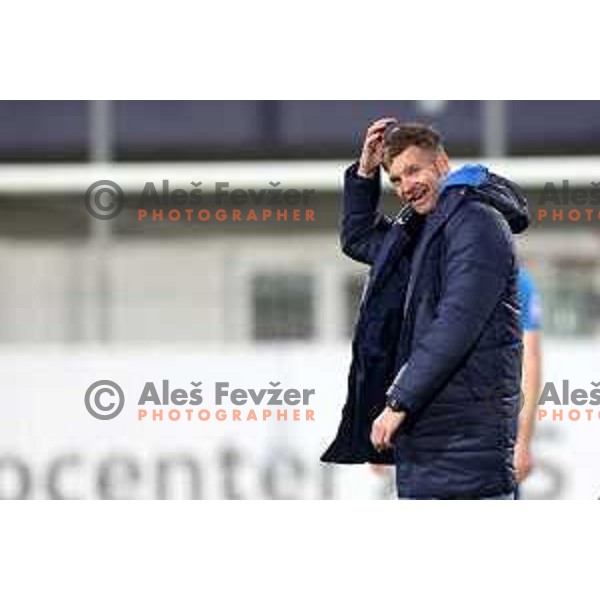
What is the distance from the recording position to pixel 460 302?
4.05m

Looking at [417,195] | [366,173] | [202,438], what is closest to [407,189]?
[417,195]

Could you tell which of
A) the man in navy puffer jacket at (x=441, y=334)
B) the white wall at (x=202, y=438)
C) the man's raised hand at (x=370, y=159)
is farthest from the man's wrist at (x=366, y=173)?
the white wall at (x=202, y=438)

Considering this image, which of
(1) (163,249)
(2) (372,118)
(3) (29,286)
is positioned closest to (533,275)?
(2) (372,118)

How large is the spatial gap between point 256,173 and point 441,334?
2490 mm

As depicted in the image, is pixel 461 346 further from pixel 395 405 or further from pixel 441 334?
pixel 395 405

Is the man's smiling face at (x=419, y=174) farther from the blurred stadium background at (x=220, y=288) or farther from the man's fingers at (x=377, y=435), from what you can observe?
the blurred stadium background at (x=220, y=288)

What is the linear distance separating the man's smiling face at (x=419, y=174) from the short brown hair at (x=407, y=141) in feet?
→ 0.04

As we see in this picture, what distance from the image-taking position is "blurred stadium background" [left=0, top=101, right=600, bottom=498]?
634 cm

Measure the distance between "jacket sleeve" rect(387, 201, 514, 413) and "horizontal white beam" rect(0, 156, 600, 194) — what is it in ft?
7.23

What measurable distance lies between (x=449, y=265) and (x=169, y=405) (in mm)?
2430

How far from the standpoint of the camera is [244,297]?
6383 mm

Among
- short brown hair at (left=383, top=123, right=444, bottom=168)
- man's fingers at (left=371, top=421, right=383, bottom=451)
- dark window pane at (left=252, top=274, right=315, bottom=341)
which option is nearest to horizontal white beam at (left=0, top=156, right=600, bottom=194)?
dark window pane at (left=252, top=274, right=315, bottom=341)

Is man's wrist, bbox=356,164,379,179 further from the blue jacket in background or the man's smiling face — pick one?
the blue jacket in background

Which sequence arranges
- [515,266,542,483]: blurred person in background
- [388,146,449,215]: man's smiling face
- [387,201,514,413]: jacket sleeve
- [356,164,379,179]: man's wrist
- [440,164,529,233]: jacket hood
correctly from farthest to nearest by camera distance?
[515,266,542,483]: blurred person in background, [356,164,379,179]: man's wrist, [388,146,449,215]: man's smiling face, [440,164,529,233]: jacket hood, [387,201,514,413]: jacket sleeve
